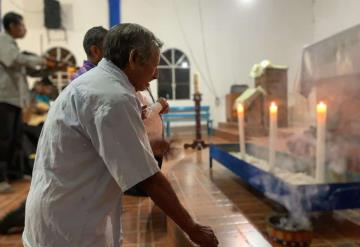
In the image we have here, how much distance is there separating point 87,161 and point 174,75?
7.43 m

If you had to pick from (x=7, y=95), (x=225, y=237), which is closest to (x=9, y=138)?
(x=7, y=95)

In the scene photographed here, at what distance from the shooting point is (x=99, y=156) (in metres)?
0.89

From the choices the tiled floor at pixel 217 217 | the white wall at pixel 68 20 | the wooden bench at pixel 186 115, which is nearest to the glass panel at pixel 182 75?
the wooden bench at pixel 186 115

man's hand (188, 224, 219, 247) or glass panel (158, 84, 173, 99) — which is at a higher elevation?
glass panel (158, 84, 173, 99)

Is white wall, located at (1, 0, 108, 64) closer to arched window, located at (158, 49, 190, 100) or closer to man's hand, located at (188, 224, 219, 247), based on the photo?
arched window, located at (158, 49, 190, 100)

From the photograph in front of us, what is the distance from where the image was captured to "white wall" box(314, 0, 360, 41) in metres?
6.66

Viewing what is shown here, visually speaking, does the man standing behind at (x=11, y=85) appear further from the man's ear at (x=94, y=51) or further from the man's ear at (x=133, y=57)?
the man's ear at (x=133, y=57)

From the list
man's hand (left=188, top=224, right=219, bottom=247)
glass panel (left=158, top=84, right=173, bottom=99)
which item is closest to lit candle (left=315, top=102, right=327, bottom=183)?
man's hand (left=188, top=224, right=219, bottom=247)

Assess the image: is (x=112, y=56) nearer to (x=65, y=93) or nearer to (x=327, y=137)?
(x=65, y=93)

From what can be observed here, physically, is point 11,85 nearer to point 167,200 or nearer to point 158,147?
point 158,147

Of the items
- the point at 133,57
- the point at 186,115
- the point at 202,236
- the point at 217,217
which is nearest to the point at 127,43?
the point at 133,57

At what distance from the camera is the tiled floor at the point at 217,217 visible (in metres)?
1.70

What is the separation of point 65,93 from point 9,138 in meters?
2.95

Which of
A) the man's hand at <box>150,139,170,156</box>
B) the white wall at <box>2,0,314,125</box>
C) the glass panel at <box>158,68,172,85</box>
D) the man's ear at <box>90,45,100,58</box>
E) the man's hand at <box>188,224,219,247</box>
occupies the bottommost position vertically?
the man's hand at <box>188,224,219,247</box>
